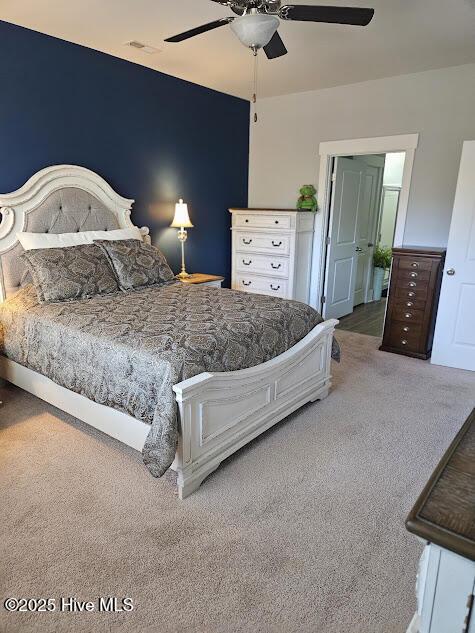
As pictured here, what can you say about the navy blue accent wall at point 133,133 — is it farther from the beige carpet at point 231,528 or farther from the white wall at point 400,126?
the beige carpet at point 231,528

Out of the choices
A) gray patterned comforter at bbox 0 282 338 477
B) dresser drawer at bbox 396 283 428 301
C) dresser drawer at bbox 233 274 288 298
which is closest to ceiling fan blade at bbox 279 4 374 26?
gray patterned comforter at bbox 0 282 338 477

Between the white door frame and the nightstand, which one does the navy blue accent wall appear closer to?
the nightstand

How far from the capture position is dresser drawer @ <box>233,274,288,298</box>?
→ 15.6 ft

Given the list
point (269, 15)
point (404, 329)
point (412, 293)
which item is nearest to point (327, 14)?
point (269, 15)

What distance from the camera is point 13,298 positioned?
3.00 metres

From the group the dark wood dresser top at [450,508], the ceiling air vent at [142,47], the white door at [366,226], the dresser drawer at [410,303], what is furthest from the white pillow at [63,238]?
the white door at [366,226]

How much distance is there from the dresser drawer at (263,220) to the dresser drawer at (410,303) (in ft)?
Result: 4.59

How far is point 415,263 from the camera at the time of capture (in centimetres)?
388

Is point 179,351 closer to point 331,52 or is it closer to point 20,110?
point 20,110

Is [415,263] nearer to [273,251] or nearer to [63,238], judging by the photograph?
[273,251]

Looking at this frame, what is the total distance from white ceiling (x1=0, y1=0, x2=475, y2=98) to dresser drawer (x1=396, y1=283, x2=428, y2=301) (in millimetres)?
1969

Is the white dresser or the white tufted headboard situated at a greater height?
the white tufted headboard

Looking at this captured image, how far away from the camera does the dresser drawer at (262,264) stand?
4.68 metres

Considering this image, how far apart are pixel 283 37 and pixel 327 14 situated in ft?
3.84
